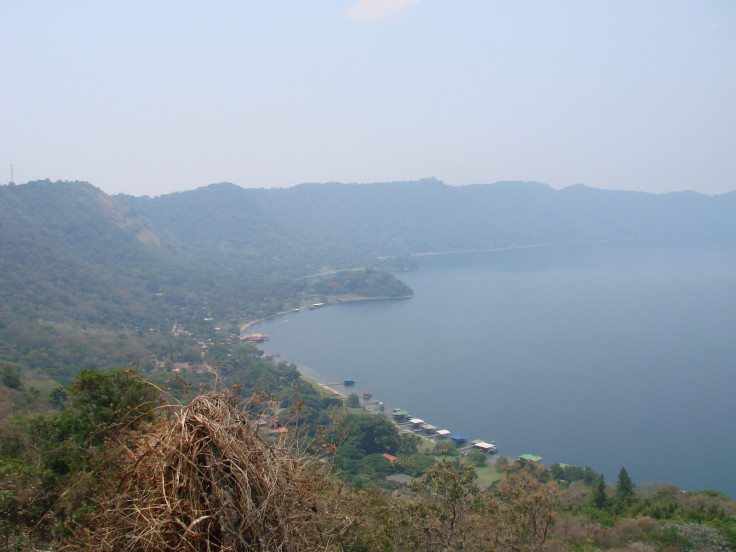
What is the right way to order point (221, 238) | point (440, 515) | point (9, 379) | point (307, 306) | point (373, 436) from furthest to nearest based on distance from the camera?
point (221, 238) → point (307, 306) → point (373, 436) → point (9, 379) → point (440, 515)

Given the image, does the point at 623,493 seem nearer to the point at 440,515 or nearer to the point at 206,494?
the point at 440,515

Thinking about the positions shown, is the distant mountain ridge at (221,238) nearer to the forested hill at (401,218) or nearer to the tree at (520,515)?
the forested hill at (401,218)

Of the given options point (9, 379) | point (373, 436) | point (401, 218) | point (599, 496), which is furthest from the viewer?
point (401, 218)

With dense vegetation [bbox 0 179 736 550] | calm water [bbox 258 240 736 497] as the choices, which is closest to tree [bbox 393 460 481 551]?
dense vegetation [bbox 0 179 736 550]

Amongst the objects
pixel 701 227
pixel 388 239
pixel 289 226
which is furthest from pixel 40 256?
pixel 701 227

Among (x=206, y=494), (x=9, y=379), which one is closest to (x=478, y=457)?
(x=9, y=379)

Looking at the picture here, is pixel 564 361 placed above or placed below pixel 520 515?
below

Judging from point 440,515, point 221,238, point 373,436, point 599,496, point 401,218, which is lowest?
point 373,436
